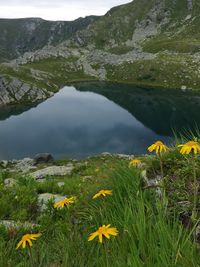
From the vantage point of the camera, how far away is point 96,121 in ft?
334

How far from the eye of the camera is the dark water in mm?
76125

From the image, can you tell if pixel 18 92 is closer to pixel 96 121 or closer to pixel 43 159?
pixel 96 121

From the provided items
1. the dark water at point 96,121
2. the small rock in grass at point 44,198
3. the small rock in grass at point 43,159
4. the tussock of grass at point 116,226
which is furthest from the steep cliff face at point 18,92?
the tussock of grass at point 116,226

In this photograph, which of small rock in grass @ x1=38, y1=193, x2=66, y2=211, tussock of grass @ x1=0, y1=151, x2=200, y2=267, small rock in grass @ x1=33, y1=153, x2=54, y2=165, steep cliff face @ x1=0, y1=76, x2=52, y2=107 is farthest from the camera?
steep cliff face @ x1=0, y1=76, x2=52, y2=107

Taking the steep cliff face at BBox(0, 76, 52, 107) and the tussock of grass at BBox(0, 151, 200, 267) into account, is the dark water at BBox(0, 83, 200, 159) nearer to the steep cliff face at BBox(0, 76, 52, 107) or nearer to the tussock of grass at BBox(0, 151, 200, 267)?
the steep cliff face at BBox(0, 76, 52, 107)

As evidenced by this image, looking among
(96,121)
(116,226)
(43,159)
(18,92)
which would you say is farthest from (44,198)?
(18,92)

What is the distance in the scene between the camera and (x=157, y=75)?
177375mm

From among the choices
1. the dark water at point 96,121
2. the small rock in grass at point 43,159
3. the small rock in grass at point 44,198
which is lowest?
the dark water at point 96,121

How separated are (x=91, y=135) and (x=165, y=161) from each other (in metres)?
78.4

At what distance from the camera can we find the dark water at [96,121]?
2997 inches

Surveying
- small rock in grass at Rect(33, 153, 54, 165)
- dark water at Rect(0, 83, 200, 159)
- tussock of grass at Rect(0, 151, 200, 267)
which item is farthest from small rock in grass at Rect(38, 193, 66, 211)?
dark water at Rect(0, 83, 200, 159)

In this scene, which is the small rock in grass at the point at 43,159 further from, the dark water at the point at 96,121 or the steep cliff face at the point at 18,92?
the steep cliff face at the point at 18,92

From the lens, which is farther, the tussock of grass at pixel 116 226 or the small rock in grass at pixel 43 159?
the small rock in grass at pixel 43 159

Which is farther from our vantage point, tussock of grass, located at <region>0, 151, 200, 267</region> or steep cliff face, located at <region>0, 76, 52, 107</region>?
steep cliff face, located at <region>0, 76, 52, 107</region>
